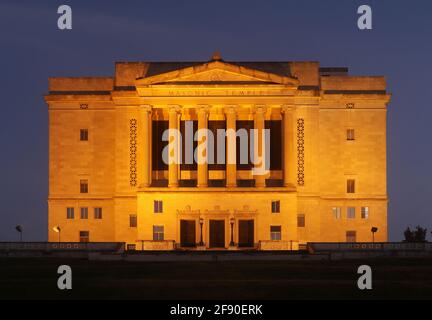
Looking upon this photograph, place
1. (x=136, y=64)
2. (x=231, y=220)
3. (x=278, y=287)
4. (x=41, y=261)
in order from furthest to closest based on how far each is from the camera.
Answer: (x=136, y=64) < (x=231, y=220) < (x=41, y=261) < (x=278, y=287)

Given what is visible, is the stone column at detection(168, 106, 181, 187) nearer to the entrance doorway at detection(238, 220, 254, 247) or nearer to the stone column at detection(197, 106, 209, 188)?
the stone column at detection(197, 106, 209, 188)

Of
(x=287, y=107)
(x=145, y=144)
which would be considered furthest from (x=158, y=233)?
(x=287, y=107)

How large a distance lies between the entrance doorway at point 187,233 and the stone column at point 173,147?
144 inches

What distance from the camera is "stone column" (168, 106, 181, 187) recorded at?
275ft

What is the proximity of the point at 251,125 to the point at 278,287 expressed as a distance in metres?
47.2

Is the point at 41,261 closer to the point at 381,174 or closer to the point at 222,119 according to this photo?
the point at 222,119

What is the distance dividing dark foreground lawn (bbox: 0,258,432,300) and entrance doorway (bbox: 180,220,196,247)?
924 inches

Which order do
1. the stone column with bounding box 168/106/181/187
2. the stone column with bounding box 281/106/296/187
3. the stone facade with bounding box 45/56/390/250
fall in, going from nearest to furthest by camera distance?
the stone facade with bounding box 45/56/390/250 → the stone column with bounding box 168/106/181/187 → the stone column with bounding box 281/106/296/187

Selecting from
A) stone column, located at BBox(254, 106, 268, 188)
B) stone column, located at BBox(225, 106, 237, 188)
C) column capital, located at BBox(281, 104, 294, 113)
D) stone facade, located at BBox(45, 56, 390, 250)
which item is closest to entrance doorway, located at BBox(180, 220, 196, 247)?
stone facade, located at BBox(45, 56, 390, 250)

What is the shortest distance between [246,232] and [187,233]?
17.8 ft

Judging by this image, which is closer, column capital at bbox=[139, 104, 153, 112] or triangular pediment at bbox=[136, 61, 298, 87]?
triangular pediment at bbox=[136, 61, 298, 87]

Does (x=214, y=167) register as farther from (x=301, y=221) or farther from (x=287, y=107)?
(x=301, y=221)

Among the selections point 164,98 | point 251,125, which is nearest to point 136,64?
point 164,98

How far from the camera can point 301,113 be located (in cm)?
8662
